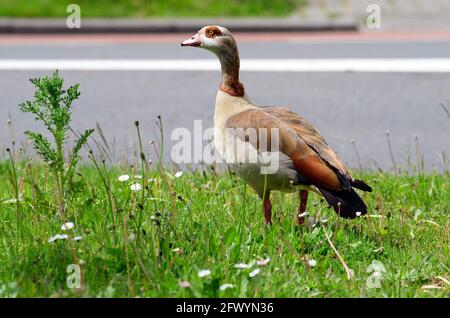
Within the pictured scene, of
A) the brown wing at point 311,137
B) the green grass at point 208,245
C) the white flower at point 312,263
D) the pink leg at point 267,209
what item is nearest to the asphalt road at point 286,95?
the green grass at point 208,245

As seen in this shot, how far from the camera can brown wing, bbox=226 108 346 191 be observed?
14.8ft

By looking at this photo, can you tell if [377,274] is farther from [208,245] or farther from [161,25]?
[161,25]

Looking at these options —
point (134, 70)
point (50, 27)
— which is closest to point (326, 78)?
point (134, 70)

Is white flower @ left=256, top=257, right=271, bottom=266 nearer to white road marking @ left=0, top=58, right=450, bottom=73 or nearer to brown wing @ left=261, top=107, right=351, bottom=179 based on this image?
brown wing @ left=261, top=107, right=351, bottom=179

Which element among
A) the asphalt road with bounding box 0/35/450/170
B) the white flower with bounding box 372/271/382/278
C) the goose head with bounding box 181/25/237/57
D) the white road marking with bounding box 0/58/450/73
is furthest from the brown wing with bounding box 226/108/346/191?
the white road marking with bounding box 0/58/450/73

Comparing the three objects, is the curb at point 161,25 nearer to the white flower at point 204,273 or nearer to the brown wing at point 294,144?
Answer: the brown wing at point 294,144

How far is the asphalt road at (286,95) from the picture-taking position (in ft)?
25.0

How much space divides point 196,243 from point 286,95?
4.85 metres

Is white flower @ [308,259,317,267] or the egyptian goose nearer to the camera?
white flower @ [308,259,317,267]

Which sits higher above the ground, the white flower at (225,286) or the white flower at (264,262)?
the white flower at (264,262)

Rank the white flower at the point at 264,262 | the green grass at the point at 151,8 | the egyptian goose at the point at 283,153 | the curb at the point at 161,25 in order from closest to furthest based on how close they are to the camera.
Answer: the white flower at the point at 264,262 < the egyptian goose at the point at 283,153 < the curb at the point at 161,25 < the green grass at the point at 151,8

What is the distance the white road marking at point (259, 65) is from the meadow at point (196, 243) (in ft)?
15.3

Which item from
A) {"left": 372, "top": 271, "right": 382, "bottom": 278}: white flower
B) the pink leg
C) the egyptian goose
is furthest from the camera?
the pink leg

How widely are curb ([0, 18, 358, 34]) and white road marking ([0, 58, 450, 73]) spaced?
1605 mm
